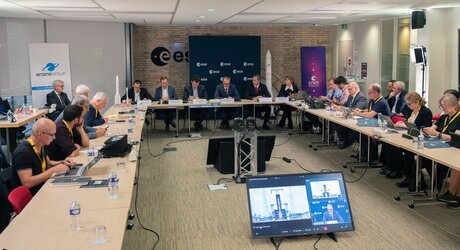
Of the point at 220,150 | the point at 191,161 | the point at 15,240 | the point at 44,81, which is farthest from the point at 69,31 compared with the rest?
the point at 15,240

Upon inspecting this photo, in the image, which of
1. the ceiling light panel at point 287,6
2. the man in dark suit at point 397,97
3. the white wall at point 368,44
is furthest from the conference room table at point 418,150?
the white wall at point 368,44

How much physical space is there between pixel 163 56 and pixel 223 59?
1735 mm

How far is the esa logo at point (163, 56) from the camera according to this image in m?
14.0

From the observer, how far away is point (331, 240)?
4621mm

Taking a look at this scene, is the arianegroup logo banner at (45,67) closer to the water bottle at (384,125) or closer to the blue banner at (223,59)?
the blue banner at (223,59)

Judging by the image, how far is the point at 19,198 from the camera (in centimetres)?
359

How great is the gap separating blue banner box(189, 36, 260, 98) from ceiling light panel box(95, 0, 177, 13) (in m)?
4.50

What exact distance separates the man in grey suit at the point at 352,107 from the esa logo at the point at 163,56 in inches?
238

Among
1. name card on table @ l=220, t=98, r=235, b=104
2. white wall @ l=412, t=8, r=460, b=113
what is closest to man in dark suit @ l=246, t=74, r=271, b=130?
name card on table @ l=220, t=98, r=235, b=104

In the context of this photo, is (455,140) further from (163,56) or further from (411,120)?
(163,56)

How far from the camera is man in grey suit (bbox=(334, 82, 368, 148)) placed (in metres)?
8.83

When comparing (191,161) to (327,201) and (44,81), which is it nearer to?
(327,201)

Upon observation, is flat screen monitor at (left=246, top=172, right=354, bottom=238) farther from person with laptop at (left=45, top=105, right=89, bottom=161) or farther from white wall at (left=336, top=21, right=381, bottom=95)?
white wall at (left=336, top=21, right=381, bottom=95)

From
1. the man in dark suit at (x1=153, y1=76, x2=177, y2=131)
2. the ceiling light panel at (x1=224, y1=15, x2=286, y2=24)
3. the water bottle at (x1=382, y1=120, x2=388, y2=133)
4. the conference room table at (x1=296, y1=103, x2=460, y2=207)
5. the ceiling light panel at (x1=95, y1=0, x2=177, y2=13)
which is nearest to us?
the conference room table at (x1=296, y1=103, x2=460, y2=207)
